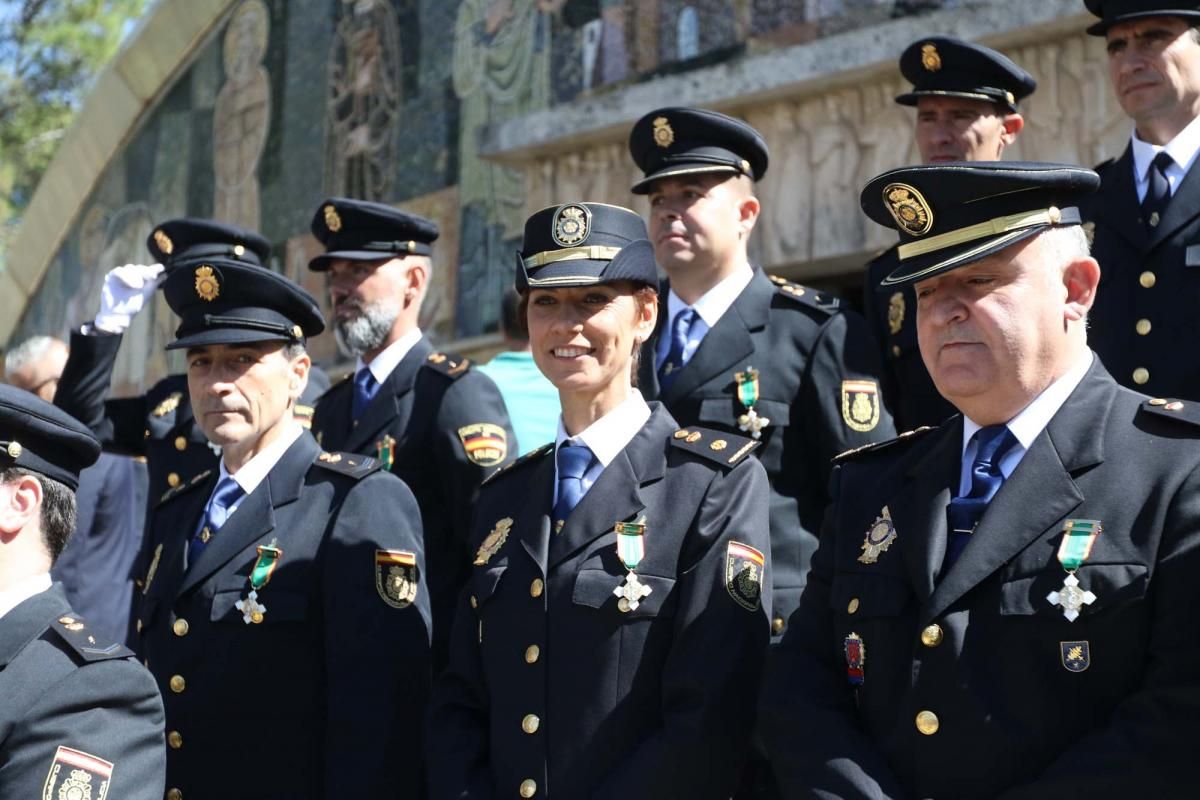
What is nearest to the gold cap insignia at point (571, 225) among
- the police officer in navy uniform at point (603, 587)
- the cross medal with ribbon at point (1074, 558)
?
the police officer in navy uniform at point (603, 587)

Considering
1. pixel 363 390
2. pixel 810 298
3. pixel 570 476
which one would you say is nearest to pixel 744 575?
pixel 570 476

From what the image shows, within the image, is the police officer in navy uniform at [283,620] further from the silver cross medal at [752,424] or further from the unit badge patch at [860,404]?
the unit badge patch at [860,404]

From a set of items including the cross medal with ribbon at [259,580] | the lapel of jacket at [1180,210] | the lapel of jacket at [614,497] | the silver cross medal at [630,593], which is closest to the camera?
the silver cross medal at [630,593]

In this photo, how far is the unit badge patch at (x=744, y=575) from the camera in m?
3.65

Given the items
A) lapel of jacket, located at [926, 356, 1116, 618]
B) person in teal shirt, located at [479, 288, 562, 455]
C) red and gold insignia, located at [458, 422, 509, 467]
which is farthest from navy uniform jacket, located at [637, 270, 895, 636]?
lapel of jacket, located at [926, 356, 1116, 618]

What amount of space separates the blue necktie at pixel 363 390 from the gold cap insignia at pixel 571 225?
61.5 inches

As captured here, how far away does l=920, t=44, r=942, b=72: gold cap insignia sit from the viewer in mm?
5199

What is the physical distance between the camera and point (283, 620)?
4.23 meters

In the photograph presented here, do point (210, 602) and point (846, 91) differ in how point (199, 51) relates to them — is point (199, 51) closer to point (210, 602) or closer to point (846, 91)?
point (846, 91)

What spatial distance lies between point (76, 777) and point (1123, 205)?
2.98 m

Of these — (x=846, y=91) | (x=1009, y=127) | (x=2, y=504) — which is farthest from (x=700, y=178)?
(x=846, y=91)

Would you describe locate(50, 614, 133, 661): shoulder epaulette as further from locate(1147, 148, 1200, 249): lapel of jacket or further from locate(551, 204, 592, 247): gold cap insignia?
locate(1147, 148, 1200, 249): lapel of jacket

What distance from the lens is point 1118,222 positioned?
14.6 feet

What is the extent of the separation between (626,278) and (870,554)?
108 cm
